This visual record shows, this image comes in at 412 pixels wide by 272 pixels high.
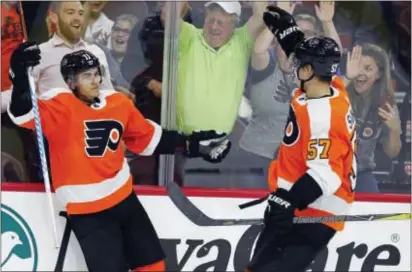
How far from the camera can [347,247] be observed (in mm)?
3904

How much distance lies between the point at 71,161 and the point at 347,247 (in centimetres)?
129

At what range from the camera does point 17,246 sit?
3816 mm

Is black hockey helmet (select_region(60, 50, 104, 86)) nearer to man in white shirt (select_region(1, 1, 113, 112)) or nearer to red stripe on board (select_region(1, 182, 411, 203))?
man in white shirt (select_region(1, 1, 113, 112))

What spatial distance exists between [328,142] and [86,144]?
0.99 metres

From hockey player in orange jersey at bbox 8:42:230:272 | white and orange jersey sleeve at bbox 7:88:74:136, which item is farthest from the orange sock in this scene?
white and orange jersey sleeve at bbox 7:88:74:136

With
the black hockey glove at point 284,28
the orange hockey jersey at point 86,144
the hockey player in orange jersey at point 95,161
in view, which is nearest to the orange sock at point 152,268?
the hockey player in orange jersey at point 95,161

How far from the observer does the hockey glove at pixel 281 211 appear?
3436 mm

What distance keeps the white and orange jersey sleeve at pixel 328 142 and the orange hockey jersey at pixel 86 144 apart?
2.50 ft

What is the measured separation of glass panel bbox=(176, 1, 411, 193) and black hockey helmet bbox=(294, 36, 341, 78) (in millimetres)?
294

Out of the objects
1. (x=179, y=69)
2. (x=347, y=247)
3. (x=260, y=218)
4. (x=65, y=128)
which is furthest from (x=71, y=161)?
(x=347, y=247)

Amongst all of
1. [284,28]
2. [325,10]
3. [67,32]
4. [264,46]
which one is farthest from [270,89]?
[67,32]

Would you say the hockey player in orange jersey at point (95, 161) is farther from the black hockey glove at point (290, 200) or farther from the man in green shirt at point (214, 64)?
the black hockey glove at point (290, 200)

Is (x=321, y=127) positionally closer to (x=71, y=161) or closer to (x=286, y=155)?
(x=286, y=155)

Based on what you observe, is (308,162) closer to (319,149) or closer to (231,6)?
(319,149)
